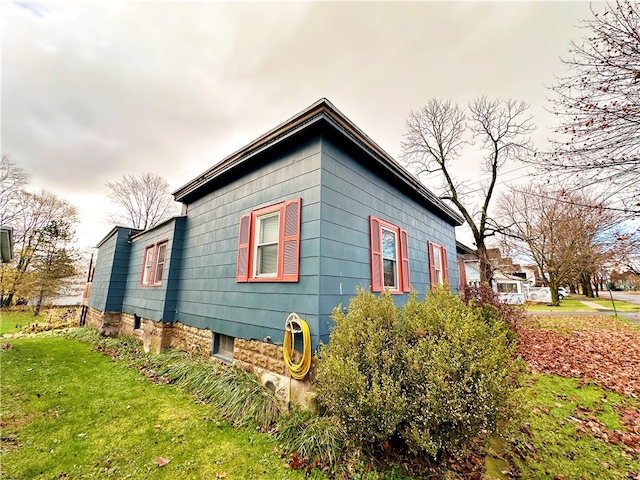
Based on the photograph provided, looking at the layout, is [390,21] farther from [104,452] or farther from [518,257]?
[518,257]

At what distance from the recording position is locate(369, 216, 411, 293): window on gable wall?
4938 mm

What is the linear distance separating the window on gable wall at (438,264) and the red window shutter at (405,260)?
6.39 feet

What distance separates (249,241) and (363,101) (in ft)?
20.6

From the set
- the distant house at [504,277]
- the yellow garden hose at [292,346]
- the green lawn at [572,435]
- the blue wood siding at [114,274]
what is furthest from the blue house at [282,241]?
the distant house at [504,277]

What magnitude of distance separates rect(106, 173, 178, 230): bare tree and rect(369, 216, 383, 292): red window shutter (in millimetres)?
19473

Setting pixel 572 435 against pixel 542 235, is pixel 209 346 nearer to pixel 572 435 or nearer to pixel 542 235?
pixel 572 435

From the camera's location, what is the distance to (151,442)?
10.1 ft

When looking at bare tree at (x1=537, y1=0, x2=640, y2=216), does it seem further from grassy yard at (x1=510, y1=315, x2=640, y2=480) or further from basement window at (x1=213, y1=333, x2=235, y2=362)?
basement window at (x1=213, y1=333, x2=235, y2=362)

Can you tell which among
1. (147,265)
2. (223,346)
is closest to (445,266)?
(223,346)

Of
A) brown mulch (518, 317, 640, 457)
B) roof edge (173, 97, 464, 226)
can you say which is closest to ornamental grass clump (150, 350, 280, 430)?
roof edge (173, 97, 464, 226)

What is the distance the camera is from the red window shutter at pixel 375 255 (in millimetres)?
4650

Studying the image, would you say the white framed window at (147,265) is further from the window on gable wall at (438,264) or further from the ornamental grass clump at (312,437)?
the window on gable wall at (438,264)

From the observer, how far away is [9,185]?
1366 cm

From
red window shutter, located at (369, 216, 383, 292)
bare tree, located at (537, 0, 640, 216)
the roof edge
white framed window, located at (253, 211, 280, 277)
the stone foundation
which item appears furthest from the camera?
red window shutter, located at (369, 216, 383, 292)
